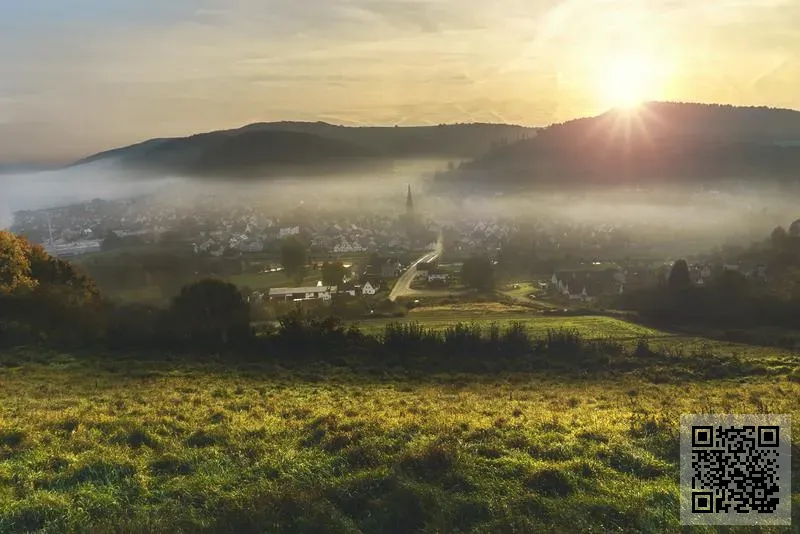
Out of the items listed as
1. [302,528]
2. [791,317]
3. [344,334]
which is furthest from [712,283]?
[302,528]

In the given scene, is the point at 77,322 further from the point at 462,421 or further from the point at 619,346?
the point at 619,346

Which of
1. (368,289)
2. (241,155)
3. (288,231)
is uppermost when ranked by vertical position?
(241,155)

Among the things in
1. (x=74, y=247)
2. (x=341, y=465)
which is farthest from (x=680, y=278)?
(x=74, y=247)

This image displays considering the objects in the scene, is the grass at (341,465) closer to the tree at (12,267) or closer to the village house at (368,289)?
the tree at (12,267)

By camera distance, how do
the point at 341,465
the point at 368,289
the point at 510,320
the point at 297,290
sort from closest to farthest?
1. the point at 341,465
2. the point at 510,320
3. the point at 297,290
4. the point at 368,289

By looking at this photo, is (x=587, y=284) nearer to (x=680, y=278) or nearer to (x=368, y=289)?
(x=680, y=278)
